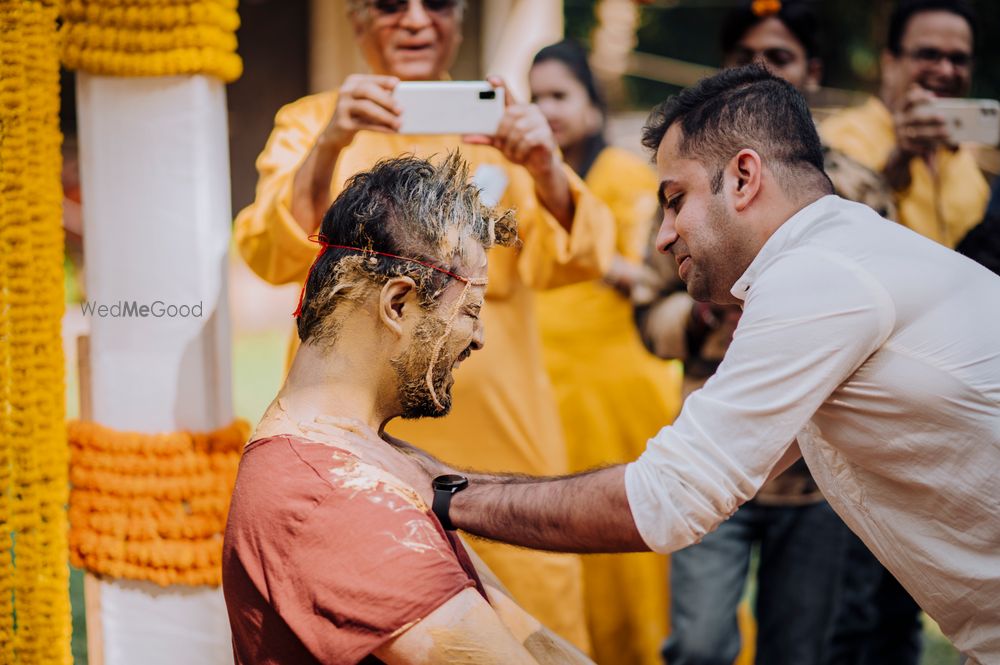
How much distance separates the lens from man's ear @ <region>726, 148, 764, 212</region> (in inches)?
86.9

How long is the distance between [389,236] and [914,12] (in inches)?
113

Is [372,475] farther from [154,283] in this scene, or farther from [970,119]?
[970,119]

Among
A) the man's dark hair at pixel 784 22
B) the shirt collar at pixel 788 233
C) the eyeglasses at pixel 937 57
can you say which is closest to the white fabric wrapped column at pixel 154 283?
the shirt collar at pixel 788 233

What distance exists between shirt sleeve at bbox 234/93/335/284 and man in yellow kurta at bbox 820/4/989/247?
1.84m

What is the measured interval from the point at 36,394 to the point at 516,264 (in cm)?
135

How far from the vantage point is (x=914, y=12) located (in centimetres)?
411

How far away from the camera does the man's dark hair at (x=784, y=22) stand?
12.9 feet

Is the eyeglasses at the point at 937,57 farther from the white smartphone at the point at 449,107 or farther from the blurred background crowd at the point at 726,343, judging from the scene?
the white smartphone at the point at 449,107

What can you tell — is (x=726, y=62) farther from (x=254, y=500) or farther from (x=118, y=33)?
(x=254, y=500)

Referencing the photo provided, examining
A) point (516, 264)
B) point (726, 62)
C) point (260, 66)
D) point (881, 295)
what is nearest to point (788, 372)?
point (881, 295)

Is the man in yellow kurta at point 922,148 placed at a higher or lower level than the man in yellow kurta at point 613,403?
higher

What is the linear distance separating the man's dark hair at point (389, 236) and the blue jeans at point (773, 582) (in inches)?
72.3

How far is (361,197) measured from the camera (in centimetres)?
207

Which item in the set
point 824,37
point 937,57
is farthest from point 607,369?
point 824,37
